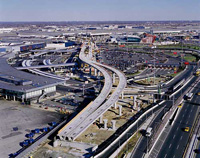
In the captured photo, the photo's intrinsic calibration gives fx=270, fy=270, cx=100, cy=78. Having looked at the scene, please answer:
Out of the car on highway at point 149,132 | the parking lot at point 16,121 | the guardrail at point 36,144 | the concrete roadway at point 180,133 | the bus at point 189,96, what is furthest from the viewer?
the bus at point 189,96

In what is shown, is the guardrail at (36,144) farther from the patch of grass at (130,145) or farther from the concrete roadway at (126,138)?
the patch of grass at (130,145)

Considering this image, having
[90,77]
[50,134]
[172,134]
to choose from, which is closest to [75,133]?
[50,134]

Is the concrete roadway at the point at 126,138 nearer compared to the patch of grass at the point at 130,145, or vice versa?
the concrete roadway at the point at 126,138

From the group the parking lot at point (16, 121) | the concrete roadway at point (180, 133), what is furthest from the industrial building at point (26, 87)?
the concrete roadway at point (180, 133)

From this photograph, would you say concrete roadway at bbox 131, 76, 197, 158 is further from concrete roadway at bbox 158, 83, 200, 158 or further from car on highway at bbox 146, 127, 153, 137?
concrete roadway at bbox 158, 83, 200, 158

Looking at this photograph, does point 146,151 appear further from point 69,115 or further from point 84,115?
point 69,115

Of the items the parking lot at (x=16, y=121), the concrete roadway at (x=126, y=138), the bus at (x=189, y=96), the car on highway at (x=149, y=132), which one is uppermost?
the bus at (x=189, y=96)

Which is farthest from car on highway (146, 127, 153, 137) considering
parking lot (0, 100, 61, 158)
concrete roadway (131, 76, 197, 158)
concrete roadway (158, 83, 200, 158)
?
parking lot (0, 100, 61, 158)
